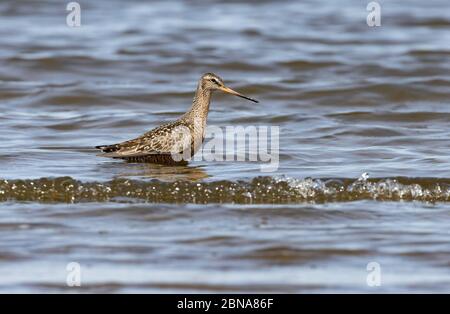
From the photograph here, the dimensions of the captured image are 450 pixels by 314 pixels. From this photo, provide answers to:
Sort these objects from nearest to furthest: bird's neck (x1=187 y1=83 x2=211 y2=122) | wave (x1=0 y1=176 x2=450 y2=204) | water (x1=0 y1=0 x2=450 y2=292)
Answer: water (x1=0 y1=0 x2=450 y2=292), wave (x1=0 y1=176 x2=450 y2=204), bird's neck (x1=187 y1=83 x2=211 y2=122)

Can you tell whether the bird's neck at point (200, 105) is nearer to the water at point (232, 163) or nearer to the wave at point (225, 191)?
the water at point (232, 163)

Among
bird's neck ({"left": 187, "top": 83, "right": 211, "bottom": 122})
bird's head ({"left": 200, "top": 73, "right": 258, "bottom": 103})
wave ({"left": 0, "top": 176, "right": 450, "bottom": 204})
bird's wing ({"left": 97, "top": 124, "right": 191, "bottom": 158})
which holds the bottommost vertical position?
wave ({"left": 0, "top": 176, "right": 450, "bottom": 204})

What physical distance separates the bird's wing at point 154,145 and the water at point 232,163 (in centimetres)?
17

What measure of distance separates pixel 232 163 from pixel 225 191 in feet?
4.38

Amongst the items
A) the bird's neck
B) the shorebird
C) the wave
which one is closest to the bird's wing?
the shorebird

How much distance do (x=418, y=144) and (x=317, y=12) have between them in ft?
36.1

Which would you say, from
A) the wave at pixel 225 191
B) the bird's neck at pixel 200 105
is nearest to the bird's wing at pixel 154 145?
the bird's neck at pixel 200 105

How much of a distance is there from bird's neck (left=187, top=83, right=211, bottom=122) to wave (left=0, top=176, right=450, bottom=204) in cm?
146

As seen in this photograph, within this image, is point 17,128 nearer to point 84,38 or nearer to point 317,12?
point 84,38

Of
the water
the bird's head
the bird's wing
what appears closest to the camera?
the water

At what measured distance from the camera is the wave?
28.6 feet

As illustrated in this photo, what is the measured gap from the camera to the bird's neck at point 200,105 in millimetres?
10367

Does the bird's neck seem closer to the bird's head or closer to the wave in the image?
the bird's head

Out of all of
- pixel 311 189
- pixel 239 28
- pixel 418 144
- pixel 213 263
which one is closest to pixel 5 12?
pixel 239 28
